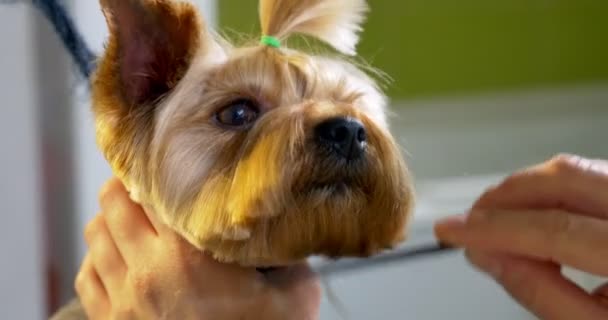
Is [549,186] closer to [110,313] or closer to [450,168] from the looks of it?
[110,313]

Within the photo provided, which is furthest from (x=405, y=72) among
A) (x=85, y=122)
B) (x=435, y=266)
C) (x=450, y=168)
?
(x=85, y=122)

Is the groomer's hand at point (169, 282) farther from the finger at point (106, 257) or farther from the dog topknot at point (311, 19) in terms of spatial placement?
the dog topknot at point (311, 19)

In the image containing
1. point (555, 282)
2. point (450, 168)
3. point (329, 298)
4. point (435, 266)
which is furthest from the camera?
point (450, 168)

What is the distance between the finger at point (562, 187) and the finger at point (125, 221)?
267mm

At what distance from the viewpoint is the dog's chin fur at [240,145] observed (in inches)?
22.3

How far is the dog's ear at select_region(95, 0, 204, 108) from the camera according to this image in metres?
0.62

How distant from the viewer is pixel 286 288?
0.66 m

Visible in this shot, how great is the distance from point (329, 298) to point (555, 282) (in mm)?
271

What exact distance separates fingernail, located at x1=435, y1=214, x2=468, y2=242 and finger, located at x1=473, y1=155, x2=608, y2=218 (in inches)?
1.0

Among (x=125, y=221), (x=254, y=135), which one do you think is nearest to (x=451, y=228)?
(x=254, y=135)

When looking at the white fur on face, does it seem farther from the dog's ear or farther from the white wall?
the white wall

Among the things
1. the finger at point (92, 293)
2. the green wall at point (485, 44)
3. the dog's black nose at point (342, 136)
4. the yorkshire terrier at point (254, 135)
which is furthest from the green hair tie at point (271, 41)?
the green wall at point (485, 44)

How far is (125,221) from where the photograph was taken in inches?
27.7

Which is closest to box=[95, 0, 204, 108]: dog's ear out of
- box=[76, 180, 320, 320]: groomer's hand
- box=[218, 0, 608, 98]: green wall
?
box=[76, 180, 320, 320]: groomer's hand
